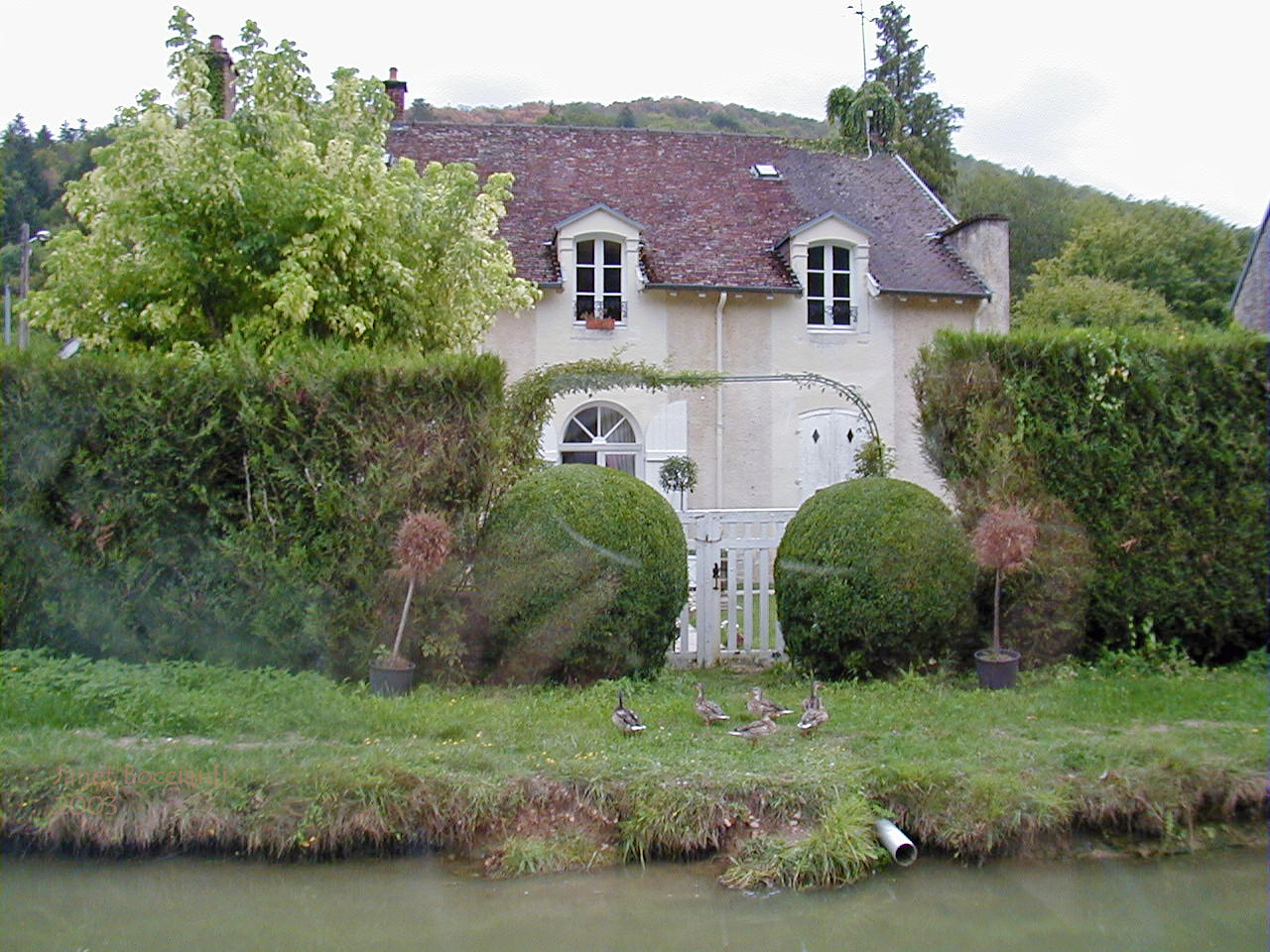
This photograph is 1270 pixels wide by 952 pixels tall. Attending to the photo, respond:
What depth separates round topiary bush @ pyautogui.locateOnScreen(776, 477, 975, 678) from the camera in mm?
8523

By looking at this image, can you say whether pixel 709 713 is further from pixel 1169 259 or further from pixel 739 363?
pixel 1169 259

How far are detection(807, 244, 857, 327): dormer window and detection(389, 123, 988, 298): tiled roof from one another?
1.96 feet

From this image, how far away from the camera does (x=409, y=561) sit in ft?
26.3

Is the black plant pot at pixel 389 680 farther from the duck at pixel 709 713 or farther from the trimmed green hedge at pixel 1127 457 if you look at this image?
the trimmed green hedge at pixel 1127 457

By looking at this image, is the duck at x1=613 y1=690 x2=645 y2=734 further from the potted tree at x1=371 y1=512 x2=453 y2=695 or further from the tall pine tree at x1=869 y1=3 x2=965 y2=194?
the tall pine tree at x1=869 y1=3 x2=965 y2=194

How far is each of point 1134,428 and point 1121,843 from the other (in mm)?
4060

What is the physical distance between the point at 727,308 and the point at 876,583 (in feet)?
36.1

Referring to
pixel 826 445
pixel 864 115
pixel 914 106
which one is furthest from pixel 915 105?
pixel 826 445

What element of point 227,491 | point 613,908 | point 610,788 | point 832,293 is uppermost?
point 832,293

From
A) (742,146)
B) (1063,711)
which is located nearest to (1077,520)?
(1063,711)

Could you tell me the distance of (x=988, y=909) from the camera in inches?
221

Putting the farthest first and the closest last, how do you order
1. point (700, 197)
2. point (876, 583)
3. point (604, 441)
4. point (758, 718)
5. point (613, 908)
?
point (700, 197) < point (604, 441) < point (876, 583) < point (758, 718) < point (613, 908)

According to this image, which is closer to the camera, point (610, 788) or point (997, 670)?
point (610, 788)

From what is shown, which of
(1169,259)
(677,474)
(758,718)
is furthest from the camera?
(1169,259)
